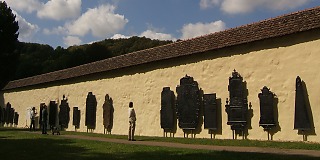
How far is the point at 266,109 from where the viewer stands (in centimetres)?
1287

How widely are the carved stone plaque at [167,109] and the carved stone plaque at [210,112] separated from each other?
202cm

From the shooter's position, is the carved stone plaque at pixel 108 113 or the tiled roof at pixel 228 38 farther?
the carved stone plaque at pixel 108 113

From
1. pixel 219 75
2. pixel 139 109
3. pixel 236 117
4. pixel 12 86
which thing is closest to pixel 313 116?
pixel 236 117

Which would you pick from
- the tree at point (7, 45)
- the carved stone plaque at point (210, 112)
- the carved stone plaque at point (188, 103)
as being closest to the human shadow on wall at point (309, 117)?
the carved stone plaque at point (210, 112)

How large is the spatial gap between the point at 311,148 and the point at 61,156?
6.96 m

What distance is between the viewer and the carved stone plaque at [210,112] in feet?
47.6

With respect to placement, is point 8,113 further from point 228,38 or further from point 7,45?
point 228,38

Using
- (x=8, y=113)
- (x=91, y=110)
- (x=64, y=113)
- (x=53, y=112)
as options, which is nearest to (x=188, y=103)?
(x=91, y=110)

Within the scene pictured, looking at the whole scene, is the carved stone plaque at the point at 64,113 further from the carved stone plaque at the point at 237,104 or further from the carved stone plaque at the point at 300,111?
the carved stone plaque at the point at 300,111

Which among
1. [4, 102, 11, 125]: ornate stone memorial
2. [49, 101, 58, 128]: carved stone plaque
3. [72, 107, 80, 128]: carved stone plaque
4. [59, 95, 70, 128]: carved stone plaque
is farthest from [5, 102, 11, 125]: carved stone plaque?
[72, 107, 80, 128]: carved stone plaque

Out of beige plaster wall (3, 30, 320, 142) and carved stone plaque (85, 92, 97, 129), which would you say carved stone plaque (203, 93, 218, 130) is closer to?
beige plaster wall (3, 30, 320, 142)

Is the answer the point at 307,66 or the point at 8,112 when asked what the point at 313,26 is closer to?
the point at 307,66

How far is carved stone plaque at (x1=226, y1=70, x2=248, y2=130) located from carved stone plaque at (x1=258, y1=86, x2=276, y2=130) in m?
0.72

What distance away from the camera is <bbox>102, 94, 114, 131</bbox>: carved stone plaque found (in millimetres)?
20391
